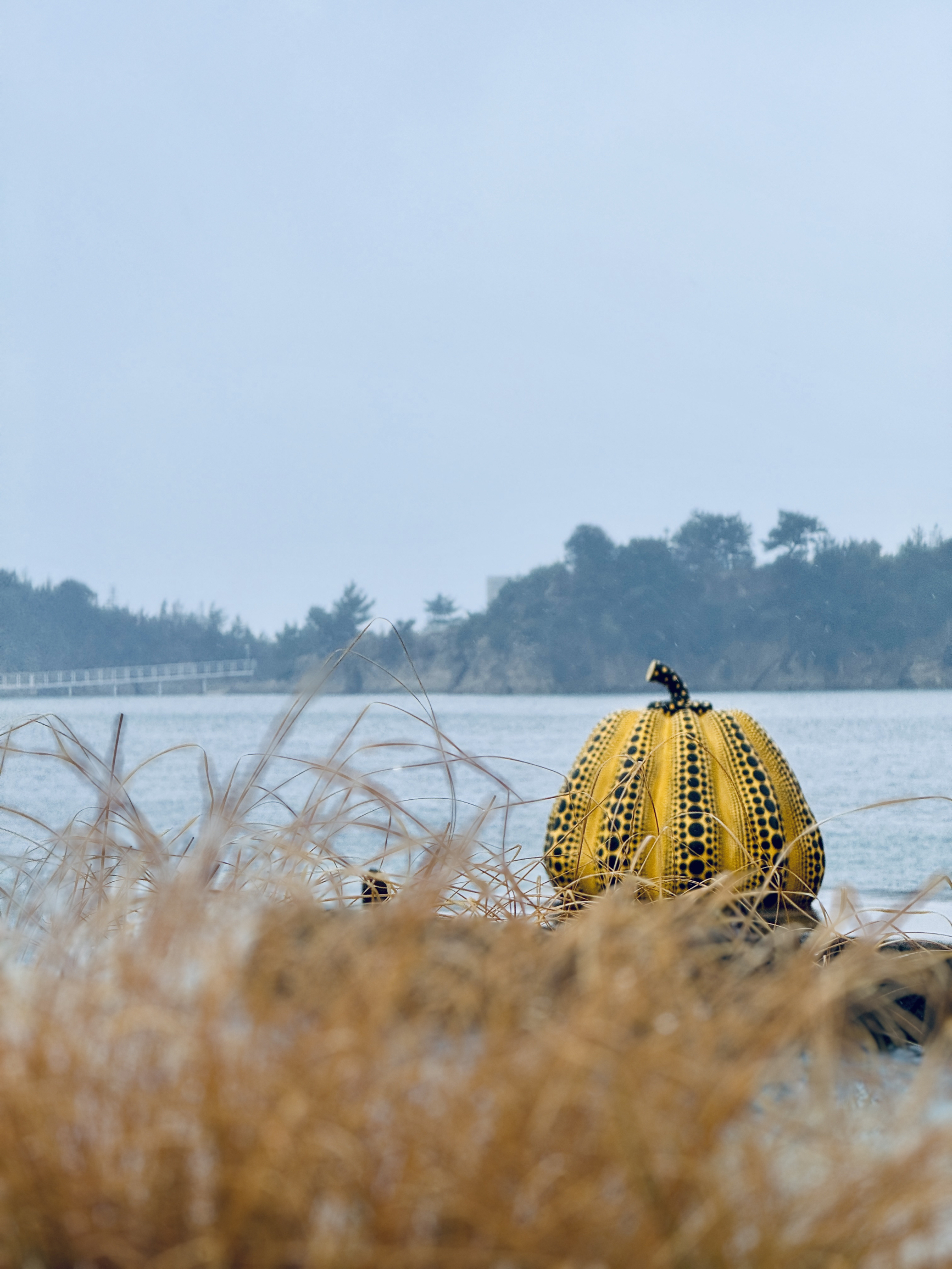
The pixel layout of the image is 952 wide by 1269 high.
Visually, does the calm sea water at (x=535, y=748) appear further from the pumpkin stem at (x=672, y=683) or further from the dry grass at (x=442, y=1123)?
the dry grass at (x=442, y=1123)

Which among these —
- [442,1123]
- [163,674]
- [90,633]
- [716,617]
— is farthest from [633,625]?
[442,1123]

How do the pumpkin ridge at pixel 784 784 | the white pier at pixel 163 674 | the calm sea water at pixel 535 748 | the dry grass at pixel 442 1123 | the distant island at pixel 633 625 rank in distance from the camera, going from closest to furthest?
1. the dry grass at pixel 442 1123
2. the pumpkin ridge at pixel 784 784
3. the calm sea water at pixel 535 748
4. the distant island at pixel 633 625
5. the white pier at pixel 163 674

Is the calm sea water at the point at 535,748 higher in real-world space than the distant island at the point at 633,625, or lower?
lower

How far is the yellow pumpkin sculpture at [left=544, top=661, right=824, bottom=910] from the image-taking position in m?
0.84

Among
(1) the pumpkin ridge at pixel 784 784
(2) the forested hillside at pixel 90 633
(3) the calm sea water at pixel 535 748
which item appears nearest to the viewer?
(1) the pumpkin ridge at pixel 784 784

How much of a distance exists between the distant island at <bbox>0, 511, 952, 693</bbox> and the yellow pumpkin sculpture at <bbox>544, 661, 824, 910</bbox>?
1.77 meters

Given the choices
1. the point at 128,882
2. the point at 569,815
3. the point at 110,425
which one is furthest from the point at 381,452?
the point at 128,882

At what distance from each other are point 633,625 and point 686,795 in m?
2.29

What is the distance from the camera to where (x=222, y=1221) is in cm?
19

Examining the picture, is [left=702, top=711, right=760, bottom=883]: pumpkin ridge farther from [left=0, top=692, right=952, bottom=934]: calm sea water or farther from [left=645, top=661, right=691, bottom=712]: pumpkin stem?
[left=0, top=692, right=952, bottom=934]: calm sea water

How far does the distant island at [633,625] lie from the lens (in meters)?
2.70

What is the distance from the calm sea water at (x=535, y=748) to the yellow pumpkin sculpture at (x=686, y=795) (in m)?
0.99

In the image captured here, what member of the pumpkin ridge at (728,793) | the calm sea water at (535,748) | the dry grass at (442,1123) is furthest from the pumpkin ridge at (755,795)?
the calm sea water at (535,748)

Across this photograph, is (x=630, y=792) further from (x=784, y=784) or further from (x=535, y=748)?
(x=535, y=748)
